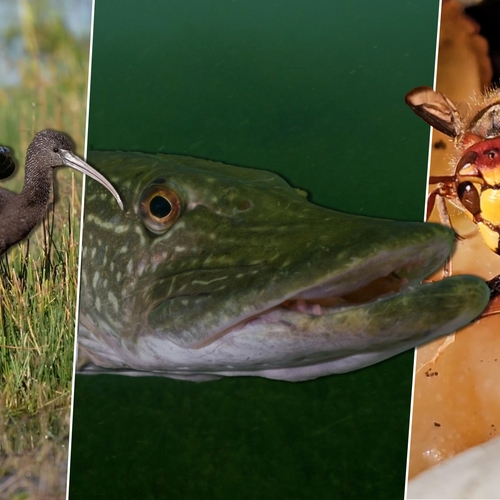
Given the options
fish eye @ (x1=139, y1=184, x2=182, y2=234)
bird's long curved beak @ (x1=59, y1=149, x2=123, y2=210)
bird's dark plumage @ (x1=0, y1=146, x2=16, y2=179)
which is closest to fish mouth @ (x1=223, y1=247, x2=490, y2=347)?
fish eye @ (x1=139, y1=184, x2=182, y2=234)

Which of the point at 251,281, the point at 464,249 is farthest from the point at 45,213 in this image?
the point at 464,249

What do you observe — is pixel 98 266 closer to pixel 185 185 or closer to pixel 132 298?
pixel 132 298

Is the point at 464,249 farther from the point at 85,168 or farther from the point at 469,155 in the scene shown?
the point at 85,168

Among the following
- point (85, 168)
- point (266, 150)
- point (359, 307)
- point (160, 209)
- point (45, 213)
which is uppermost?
point (266, 150)

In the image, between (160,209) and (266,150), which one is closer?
(160,209)

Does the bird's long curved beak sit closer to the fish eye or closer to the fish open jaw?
the fish eye

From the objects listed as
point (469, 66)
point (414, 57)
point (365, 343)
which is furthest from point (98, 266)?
point (469, 66)
